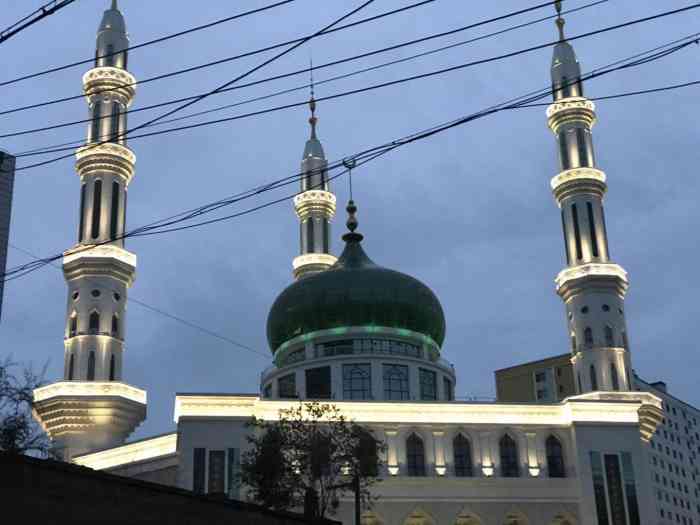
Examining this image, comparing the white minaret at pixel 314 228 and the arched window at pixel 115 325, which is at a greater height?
the white minaret at pixel 314 228

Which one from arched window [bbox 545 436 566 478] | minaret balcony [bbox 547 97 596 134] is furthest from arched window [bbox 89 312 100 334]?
minaret balcony [bbox 547 97 596 134]

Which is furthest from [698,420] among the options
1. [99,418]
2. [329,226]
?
[99,418]

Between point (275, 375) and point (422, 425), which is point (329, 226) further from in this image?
point (422, 425)

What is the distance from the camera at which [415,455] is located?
40.2 meters

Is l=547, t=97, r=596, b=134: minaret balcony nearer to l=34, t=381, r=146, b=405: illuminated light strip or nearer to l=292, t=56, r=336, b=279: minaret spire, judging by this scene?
l=292, t=56, r=336, b=279: minaret spire

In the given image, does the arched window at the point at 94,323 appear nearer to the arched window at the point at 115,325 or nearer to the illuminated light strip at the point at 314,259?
the arched window at the point at 115,325

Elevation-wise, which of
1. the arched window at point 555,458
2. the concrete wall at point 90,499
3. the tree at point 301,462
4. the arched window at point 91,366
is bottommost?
the concrete wall at point 90,499

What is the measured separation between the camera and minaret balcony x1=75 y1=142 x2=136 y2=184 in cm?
4784

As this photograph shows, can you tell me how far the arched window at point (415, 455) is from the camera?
39969mm

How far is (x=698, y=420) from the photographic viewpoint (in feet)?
290

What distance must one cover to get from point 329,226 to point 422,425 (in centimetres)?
1931

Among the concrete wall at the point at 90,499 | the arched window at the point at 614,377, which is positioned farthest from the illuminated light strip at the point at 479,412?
the concrete wall at the point at 90,499

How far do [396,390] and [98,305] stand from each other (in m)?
12.0

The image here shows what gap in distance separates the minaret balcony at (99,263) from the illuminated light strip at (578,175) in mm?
18020
